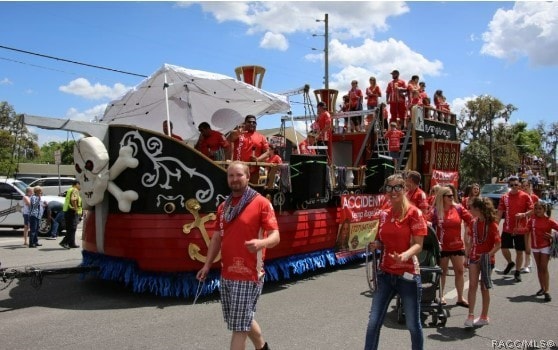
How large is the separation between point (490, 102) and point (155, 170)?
47496 millimetres

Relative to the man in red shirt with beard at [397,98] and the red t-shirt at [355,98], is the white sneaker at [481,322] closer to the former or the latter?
the man in red shirt with beard at [397,98]

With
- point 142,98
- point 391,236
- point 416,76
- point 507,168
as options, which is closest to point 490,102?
point 507,168

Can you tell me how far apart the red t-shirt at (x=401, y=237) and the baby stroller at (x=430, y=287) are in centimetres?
153

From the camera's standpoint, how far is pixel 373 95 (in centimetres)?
1330

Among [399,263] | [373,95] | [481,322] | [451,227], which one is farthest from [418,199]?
[373,95]

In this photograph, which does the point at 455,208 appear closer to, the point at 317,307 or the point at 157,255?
the point at 317,307

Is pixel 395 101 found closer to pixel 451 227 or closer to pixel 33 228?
pixel 451 227

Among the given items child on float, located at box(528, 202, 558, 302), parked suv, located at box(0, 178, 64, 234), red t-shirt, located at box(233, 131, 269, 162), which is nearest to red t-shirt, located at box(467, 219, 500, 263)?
child on float, located at box(528, 202, 558, 302)

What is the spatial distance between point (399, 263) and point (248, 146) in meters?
4.35

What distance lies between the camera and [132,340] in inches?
194

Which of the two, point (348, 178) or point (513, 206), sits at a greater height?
point (348, 178)

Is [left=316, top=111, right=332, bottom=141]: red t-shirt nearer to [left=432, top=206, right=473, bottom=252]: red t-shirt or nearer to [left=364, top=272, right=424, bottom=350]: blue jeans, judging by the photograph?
[left=432, top=206, right=473, bottom=252]: red t-shirt

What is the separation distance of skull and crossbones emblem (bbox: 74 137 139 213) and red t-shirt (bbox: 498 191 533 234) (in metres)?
6.24

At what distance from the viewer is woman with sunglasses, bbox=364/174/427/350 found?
3.85 m
